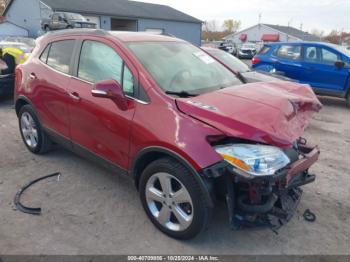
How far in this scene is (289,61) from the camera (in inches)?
350

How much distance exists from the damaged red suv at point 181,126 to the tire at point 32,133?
55 cm

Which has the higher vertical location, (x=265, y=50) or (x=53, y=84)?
(x=265, y=50)

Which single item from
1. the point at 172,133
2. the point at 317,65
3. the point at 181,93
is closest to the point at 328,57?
the point at 317,65

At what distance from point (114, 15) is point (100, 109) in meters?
26.4

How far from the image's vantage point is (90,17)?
85.1 ft

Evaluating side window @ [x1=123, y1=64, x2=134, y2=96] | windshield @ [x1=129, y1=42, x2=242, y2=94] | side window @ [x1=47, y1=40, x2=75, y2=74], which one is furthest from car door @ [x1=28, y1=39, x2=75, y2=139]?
windshield @ [x1=129, y1=42, x2=242, y2=94]

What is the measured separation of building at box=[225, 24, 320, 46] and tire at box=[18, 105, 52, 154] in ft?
179

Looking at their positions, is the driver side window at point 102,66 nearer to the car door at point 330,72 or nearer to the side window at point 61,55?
the side window at point 61,55

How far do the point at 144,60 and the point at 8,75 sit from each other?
19.1 feet

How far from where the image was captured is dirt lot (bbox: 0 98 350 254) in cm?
275

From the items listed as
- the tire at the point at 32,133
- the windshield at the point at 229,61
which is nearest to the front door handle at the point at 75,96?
the tire at the point at 32,133

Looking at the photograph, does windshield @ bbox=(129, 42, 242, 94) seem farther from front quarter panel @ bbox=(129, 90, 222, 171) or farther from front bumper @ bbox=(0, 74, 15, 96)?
front bumper @ bbox=(0, 74, 15, 96)

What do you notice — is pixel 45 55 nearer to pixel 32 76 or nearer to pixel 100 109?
pixel 32 76

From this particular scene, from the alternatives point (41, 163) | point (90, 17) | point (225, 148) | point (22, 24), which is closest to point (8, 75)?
point (41, 163)
